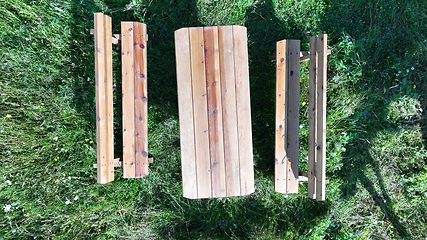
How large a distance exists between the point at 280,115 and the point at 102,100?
1.94m

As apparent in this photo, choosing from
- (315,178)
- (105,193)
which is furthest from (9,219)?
(315,178)

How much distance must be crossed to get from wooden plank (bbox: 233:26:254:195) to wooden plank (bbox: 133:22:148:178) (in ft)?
3.40

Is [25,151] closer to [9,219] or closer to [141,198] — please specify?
[9,219]

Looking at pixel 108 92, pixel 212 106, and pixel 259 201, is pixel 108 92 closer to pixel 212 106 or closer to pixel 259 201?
pixel 212 106

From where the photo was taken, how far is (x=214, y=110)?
2.73 metres

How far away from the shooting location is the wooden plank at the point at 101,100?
2.82m

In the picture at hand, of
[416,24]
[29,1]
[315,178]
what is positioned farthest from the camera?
[416,24]

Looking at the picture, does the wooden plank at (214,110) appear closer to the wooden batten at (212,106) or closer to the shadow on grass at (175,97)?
the wooden batten at (212,106)

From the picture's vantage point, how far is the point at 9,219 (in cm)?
338

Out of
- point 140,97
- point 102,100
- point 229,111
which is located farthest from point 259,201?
point 102,100

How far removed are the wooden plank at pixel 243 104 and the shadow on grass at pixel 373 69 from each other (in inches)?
58.4

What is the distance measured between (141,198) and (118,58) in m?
1.83

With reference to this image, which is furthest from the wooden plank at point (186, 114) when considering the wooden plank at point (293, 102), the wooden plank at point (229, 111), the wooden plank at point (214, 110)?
the wooden plank at point (293, 102)

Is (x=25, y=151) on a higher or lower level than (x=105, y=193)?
higher
